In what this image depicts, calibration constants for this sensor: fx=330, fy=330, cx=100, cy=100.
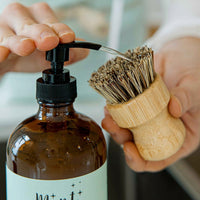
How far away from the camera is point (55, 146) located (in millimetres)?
291

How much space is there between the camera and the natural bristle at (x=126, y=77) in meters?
0.31

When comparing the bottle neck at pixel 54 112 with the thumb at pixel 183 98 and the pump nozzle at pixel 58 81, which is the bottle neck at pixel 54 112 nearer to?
the pump nozzle at pixel 58 81

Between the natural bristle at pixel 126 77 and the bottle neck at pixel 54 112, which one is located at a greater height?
the natural bristle at pixel 126 77

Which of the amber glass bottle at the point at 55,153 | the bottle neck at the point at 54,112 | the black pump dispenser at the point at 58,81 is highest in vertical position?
the black pump dispenser at the point at 58,81

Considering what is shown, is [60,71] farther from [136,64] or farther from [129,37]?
[129,37]

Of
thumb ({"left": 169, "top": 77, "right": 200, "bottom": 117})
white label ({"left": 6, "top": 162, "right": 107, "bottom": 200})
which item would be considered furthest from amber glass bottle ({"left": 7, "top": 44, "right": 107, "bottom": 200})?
thumb ({"left": 169, "top": 77, "right": 200, "bottom": 117})

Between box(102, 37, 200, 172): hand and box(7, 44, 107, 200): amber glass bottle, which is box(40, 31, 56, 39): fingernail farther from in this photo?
box(102, 37, 200, 172): hand

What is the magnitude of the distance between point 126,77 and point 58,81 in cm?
6

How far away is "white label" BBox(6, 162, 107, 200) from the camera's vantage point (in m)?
0.29

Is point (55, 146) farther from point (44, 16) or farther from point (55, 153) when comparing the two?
point (44, 16)

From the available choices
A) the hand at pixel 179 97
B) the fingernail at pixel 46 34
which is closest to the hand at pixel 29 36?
the fingernail at pixel 46 34

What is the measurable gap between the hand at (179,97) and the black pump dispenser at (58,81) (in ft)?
0.36

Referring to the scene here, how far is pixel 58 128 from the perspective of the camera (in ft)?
1.00

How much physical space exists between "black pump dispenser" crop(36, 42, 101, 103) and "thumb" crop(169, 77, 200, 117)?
0.12 meters
